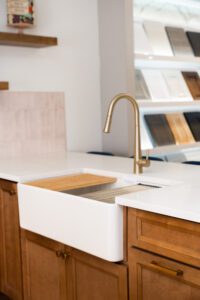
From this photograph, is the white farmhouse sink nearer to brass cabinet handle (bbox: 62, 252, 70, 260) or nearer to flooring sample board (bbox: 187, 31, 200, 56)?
brass cabinet handle (bbox: 62, 252, 70, 260)

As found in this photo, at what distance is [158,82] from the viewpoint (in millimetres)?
3752

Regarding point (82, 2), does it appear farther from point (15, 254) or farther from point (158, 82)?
point (15, 254)

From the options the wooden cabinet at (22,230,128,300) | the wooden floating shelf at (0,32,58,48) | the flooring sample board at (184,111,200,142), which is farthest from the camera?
the flooring sample board at (184,111,200,142)

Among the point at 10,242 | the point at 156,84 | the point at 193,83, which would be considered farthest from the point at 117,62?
the point at 10,242

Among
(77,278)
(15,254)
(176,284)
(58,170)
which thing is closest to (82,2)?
(58,170)

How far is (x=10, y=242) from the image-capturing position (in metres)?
2.29

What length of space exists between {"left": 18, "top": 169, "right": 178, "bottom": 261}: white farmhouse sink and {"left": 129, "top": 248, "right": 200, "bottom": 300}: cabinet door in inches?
3.3

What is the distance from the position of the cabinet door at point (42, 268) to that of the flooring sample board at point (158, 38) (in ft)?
7.12

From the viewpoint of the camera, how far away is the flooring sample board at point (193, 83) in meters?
4.00

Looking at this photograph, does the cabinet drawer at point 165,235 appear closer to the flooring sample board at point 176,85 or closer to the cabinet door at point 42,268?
the cabinet door at point 42,268

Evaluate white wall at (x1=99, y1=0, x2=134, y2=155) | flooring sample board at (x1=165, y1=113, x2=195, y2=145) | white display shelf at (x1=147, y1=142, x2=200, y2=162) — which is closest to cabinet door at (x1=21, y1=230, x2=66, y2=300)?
white wall at (x1=99, y1=0, x2=134, y2=155)

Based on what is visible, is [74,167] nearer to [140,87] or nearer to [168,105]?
[140,87]

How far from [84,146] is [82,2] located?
1.15 meters

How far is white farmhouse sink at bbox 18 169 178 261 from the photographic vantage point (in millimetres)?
1578
